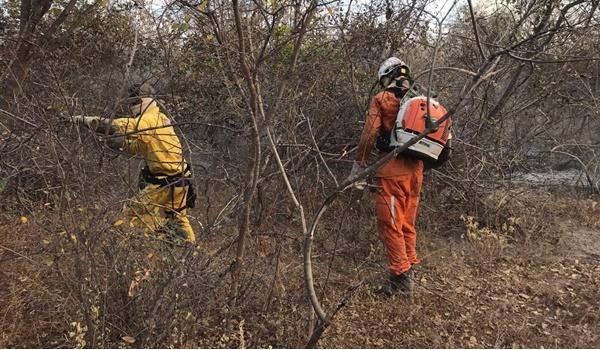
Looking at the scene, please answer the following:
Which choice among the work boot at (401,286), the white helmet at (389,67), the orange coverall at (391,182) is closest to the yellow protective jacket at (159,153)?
the orange coverall at (391,182)


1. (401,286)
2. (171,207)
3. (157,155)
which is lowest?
(401,286)

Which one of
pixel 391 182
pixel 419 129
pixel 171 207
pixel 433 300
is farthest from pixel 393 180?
pixel 171 207

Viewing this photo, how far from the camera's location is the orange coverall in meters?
4.13

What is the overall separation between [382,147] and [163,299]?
7.31 ft

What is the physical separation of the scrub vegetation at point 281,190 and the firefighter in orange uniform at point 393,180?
9.8 inches

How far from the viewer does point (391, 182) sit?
4.14 meters

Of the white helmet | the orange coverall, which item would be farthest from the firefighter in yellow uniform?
the white helmet

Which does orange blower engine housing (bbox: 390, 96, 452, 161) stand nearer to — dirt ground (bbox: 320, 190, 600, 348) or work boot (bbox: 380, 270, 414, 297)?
work boot (bbox: 380, 270, 414, 297)

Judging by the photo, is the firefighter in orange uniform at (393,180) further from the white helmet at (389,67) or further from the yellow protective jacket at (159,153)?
the yellow protective jacket at (159,153)

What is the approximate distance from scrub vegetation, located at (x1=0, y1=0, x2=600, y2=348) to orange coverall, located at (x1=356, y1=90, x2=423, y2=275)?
339 millimetres

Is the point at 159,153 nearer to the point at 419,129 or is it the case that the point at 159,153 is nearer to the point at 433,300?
the point at 419,129

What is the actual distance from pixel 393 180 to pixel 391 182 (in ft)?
0.07

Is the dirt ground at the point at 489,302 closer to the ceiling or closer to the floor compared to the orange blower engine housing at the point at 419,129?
closer to the floor

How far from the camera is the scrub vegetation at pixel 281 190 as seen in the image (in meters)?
2.90
